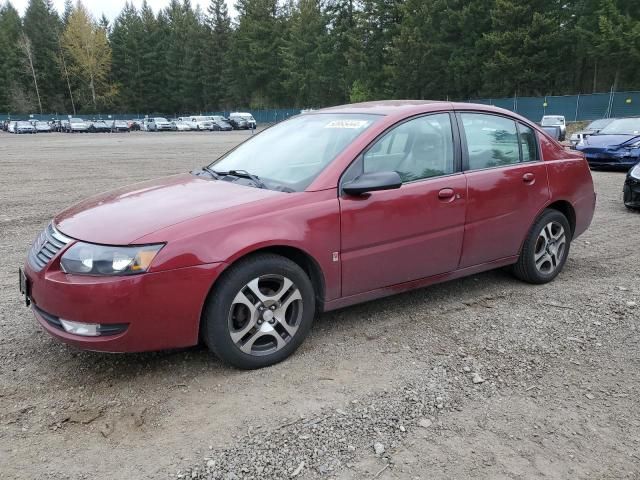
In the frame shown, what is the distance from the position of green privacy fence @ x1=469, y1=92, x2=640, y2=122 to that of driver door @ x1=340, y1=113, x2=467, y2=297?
32.4 m

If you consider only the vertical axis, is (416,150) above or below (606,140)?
above

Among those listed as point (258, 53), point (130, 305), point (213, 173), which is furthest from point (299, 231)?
point (258, 53)

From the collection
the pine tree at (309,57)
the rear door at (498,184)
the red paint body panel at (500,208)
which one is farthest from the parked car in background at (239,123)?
the red paint body panel at (500,208)

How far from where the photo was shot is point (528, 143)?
4742 mm

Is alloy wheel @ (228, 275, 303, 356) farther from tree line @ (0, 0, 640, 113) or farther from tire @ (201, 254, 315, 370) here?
tree line @ (0, 0, 640, 113)

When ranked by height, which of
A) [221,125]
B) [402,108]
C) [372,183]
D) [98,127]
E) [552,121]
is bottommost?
[221,125]

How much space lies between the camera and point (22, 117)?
77.6 m

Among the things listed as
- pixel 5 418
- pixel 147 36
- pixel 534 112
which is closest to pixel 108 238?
pixel 5 418

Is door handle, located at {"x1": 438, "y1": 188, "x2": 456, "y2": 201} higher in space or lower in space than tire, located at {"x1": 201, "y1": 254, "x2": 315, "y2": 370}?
higher

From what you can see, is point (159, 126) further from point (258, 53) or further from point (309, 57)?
Answer: point (258, 53)

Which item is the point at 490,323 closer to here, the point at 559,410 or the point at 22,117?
the point at 559,410

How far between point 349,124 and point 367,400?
6.61 ft

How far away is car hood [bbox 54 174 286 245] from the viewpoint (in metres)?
3.05

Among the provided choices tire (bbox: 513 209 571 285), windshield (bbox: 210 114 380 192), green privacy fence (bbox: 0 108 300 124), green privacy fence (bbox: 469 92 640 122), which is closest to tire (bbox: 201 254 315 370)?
windshield (bbox: 210 114 380 192)
